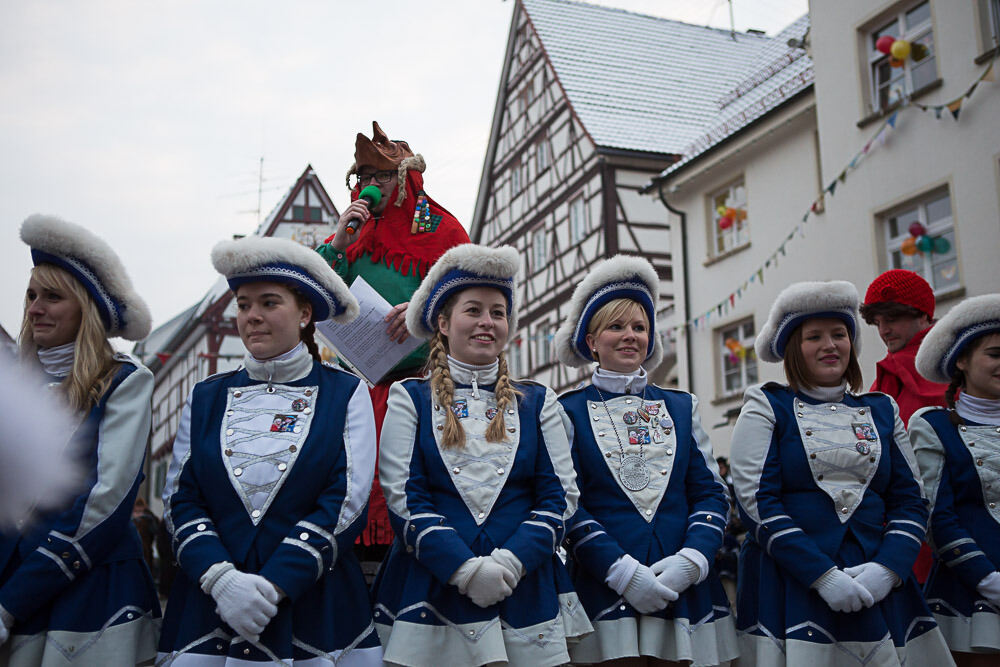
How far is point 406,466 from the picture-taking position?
344 centimetres

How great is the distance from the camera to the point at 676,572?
344 cm

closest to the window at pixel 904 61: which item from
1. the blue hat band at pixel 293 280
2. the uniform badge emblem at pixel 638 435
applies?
the uniform badge emblem at pixel 638 435

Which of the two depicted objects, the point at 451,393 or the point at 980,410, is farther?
the point at 980,410

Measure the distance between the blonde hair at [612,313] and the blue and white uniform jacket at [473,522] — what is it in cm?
48

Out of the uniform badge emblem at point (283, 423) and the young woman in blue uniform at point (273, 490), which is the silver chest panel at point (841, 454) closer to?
the young woman in blue uniform at point (273, 490)

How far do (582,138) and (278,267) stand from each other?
64.6 ft

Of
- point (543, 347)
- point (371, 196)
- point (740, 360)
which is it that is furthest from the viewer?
point (543, 347)

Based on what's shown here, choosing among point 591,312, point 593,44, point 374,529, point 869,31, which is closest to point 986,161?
point 869,31

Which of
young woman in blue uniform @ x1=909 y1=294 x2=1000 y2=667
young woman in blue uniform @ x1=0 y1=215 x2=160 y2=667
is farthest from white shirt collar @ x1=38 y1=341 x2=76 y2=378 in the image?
young woman in blue uniform @ x1=909 y1=294 x2=1000 y2=667

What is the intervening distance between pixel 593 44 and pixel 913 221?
44.6ft

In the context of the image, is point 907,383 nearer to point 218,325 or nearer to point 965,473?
point 965,473

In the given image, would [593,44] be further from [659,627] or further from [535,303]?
[659,627]

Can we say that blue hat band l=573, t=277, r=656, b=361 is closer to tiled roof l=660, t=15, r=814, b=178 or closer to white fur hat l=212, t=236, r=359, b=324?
white fur hat l=212, t=236, r=359, b=324

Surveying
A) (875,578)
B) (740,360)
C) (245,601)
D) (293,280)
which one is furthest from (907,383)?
(740,360)
